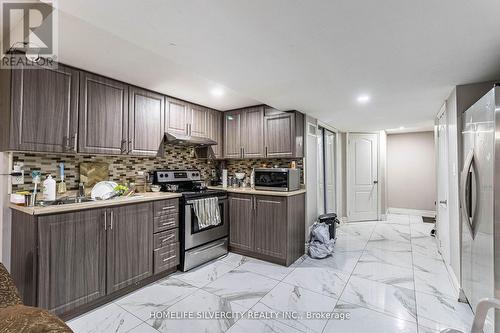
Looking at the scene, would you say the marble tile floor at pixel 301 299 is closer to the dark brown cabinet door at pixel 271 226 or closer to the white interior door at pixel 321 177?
the dark brown cabinet door at pixel 271 226

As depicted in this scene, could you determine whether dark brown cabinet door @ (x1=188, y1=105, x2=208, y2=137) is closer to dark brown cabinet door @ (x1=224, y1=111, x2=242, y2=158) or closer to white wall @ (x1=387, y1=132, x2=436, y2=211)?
dark brown cabinet door @ (x1=224, y1=111, x2=242, y2=158)

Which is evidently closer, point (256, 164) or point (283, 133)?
point (283, 133)

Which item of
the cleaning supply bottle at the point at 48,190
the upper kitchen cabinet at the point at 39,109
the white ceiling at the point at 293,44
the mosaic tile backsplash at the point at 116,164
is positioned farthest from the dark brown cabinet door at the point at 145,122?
the cleaning supply bottle at the point at 48,190

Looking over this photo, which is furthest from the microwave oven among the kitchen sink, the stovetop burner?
the kitchen sink

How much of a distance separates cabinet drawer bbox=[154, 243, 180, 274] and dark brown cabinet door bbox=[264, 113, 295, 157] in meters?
1.87

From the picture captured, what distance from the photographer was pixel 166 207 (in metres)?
2.76

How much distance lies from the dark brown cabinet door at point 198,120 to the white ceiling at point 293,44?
0.68 m

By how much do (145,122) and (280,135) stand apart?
187 cm

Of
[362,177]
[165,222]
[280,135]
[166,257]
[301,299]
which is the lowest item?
[301,299]

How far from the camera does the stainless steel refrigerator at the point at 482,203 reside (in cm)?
156

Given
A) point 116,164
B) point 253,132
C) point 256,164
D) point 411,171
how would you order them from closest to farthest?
point 116,164
point 253,132
point 256,164
point 411,171

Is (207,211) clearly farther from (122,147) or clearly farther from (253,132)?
(253,132)

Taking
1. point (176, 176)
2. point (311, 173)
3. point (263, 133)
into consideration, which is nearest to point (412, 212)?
point (311, 173)

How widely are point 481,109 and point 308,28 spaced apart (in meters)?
1.49
